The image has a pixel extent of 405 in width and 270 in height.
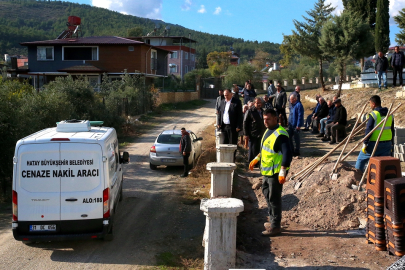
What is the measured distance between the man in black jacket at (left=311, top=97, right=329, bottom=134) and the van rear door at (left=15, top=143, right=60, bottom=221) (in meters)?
12.5

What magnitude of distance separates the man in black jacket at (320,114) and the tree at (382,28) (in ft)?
41.3

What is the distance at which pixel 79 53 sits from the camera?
4106 cm

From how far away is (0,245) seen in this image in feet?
24.2

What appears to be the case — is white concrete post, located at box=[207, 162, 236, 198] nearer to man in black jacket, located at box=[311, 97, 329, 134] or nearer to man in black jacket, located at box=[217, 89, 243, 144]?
man in black jacket, located at box=[217, 89, 243, 144]

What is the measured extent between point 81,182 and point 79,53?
36.9m

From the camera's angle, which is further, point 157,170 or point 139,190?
point 157,170

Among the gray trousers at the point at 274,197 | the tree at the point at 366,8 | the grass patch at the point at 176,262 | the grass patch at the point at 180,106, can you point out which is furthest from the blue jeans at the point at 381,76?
the grass patch at the point at 180,106

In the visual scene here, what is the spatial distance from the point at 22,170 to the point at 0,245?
173 centimetres

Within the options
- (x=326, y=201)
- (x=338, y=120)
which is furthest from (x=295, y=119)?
(x=326, y=201)

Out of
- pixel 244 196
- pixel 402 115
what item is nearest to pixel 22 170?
pixel 244 196

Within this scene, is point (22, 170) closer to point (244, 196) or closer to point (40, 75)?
point (244, 196)

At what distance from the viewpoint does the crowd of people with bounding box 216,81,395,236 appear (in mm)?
6660

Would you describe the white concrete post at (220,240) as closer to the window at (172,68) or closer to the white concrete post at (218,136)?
the white concrete post at (218,136)

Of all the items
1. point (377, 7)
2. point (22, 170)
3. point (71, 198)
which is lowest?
point (71, 198)
